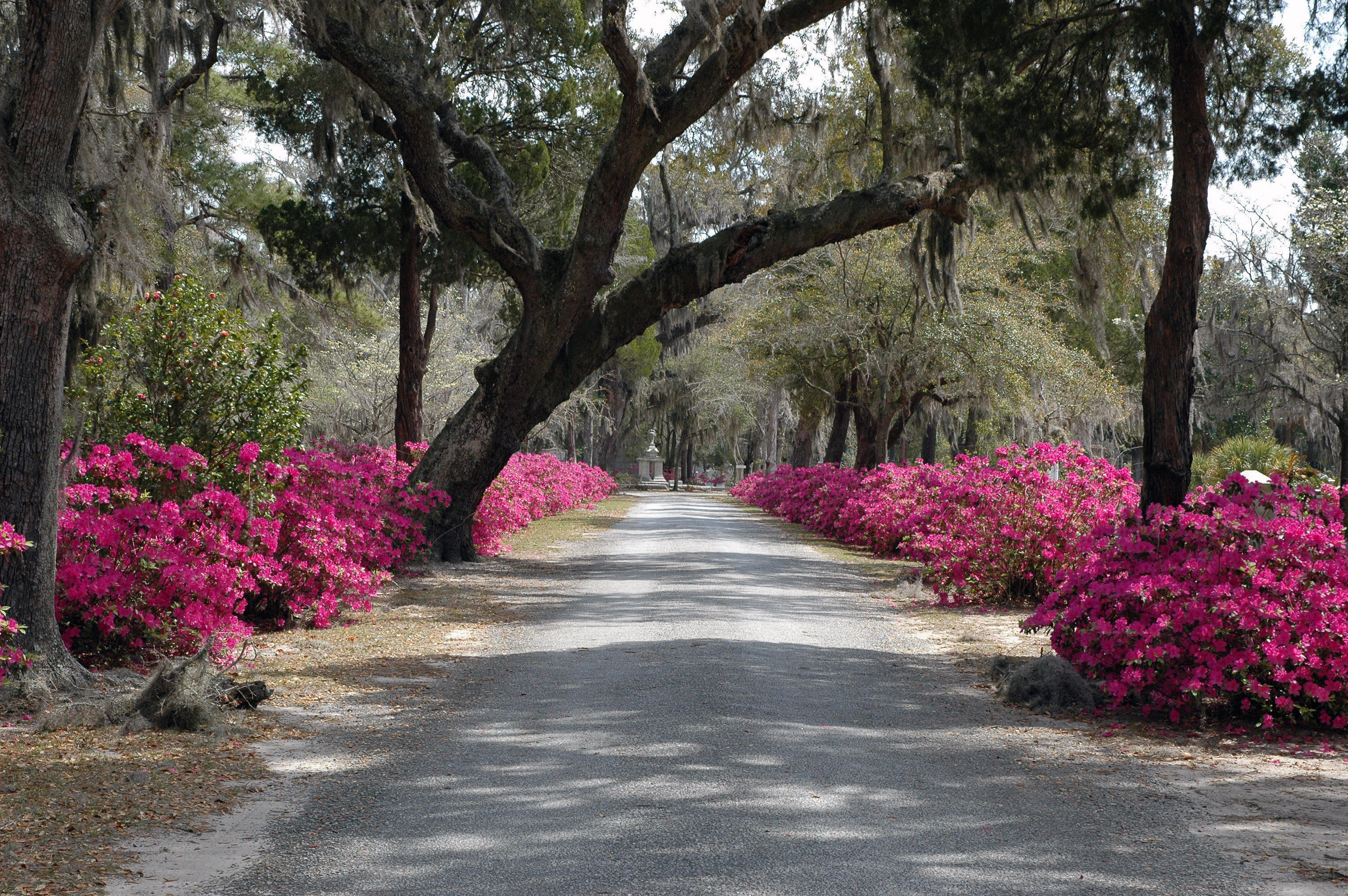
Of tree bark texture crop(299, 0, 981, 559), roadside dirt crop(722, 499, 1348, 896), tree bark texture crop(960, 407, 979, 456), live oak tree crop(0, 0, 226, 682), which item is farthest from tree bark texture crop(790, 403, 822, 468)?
live oak tree crop(0, 0, 226, 682)

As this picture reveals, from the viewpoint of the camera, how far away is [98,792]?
4352mm

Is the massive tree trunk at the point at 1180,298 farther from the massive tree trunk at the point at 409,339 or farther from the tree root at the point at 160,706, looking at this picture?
the massive tree trunk at the point at 409,339

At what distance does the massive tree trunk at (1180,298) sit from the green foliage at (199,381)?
265 inches

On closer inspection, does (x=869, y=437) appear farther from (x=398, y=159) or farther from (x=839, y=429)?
(x=398, y=159)

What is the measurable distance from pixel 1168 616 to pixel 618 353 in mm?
35161

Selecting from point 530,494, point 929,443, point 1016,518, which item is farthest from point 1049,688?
A: point 929,443

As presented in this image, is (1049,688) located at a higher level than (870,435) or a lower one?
lower

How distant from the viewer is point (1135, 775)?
4.92 metres

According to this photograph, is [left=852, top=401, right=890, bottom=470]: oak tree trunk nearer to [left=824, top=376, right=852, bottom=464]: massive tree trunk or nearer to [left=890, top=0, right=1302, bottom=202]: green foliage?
[left=824, top=376, right=852, bottom=464]: massive tree trunk

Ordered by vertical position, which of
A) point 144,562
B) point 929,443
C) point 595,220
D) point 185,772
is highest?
point 595,220

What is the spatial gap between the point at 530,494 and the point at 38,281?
55.8ft

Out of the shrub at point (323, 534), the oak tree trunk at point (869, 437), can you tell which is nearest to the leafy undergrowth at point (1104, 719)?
the shrub at point (323, 534)

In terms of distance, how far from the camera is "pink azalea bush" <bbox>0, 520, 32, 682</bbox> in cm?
508

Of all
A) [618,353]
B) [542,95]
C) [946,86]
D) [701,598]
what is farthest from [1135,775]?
[618,353]
